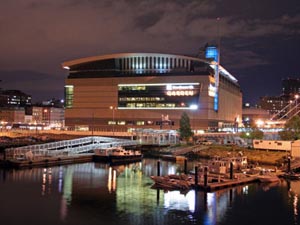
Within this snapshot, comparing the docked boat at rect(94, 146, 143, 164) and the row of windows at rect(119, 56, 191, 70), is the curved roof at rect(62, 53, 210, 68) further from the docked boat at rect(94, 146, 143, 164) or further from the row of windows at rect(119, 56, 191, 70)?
the docked boat at rect(94, 146, 143, 164)

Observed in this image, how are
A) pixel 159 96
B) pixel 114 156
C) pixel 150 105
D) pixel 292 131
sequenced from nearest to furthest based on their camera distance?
pixel 114 156
pixel 292 131
pixel 159 96
pixel 150 105

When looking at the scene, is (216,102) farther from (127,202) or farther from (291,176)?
(127,202)

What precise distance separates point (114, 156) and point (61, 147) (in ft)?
39.3

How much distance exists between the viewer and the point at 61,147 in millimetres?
75938

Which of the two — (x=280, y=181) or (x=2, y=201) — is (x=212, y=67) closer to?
(x=280, y=181)

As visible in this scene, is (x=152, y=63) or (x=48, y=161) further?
(x=152, y=63)

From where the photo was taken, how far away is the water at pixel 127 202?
107ft

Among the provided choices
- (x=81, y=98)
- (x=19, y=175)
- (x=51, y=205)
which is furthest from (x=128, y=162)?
(x=81, y=98)

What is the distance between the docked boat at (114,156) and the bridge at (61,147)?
12.2 feet

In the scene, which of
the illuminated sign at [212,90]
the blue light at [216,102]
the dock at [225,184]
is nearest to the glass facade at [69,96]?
the illuminated sign at [212,90]

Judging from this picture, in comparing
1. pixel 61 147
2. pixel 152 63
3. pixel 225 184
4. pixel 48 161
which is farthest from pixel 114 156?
pixel 152 63

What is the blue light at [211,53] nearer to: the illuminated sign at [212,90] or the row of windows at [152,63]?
the row of windows at [152,63]

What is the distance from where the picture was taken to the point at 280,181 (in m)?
49.1

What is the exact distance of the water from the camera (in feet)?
107
